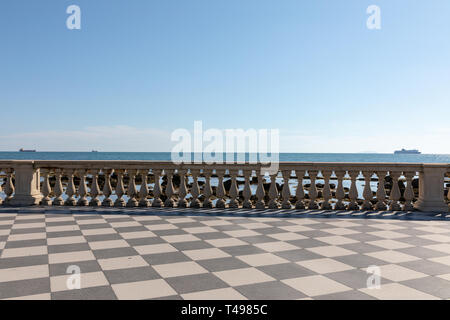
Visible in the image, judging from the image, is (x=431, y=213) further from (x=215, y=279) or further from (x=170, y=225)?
(x=215, y=279)

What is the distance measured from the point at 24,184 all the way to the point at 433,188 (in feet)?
29.7

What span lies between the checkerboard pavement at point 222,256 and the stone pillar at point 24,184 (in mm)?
1261

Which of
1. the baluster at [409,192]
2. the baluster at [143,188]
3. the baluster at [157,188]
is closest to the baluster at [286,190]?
the baluster at [409,192]

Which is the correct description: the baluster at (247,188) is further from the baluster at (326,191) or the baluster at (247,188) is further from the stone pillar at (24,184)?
the stone pillar at (24,184)

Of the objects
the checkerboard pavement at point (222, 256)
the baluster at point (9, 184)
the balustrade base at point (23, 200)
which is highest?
the baluster at point (9, 184)

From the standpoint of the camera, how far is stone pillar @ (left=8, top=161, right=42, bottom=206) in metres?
8.21

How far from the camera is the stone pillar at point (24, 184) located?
821cm

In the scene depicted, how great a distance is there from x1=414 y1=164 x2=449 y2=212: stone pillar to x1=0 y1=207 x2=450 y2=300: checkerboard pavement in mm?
805

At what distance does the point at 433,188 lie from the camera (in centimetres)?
755

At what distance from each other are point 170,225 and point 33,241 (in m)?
2.07

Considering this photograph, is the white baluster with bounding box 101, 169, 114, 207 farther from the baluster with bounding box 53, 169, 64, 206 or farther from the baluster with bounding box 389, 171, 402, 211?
the baluster with bounding box 389, 171, 402, 211

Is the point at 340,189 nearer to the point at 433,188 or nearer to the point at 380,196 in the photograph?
the point at 380,196
